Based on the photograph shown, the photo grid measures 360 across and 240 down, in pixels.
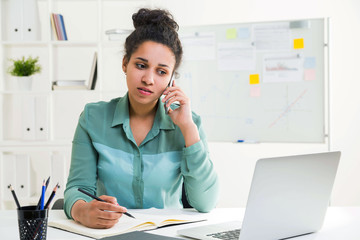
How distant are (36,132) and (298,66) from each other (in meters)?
1.91

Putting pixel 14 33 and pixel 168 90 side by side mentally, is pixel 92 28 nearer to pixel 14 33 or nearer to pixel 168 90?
pixel 14 33

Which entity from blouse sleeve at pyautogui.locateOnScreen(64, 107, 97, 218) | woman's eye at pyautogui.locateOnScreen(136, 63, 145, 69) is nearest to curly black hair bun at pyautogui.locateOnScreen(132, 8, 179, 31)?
woman's eye at pyautogui.locateOnScreen(136, 63, 145, 69)

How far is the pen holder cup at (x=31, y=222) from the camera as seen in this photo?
0.92 meters

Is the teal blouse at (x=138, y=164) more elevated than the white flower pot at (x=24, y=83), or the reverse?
the white flower pot at (x=24, y=83)

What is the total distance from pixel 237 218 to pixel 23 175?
2097 mm

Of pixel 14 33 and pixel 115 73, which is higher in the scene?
pixel 14 33

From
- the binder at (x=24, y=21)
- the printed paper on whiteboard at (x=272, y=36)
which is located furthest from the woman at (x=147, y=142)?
the binder at (x=24, y=21)

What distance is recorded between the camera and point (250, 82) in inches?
119

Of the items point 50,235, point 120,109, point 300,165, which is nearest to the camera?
point 300,165

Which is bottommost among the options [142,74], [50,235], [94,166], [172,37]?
[50,235]

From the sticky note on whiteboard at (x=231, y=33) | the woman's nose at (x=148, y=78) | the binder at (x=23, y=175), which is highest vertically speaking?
the sticky note on whiteboard at (x=231, y=33)

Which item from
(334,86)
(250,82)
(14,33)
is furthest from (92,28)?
(334,86)

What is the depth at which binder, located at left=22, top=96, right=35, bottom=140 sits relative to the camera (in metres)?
2.93

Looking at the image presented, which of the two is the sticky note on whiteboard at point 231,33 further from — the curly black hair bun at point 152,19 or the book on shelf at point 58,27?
the curly black hair bun at point 152,19
